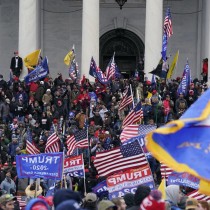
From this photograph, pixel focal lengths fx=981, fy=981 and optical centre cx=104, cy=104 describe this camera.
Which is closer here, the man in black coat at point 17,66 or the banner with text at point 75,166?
the banner with text at point 75,166

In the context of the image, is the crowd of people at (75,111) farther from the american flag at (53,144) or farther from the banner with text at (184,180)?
the banner with text at (184,180)

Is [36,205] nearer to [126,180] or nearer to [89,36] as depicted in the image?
[126,180]

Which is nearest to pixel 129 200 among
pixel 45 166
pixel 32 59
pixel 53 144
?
pixel 45 166

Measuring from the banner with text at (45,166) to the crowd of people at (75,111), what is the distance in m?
→ 6.32

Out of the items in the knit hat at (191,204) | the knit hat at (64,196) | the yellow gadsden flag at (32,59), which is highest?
the yellow gadsden flag at (32,59)

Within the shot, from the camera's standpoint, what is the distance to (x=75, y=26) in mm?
51156

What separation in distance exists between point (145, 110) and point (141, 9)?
19.6 metres

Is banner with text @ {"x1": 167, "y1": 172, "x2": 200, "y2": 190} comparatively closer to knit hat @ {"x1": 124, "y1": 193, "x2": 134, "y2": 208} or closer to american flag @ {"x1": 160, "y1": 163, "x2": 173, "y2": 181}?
american flag @ {"x1": 160, "y1": 163, "x2": 173, "y2": 181}

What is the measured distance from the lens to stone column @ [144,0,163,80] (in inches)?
1633

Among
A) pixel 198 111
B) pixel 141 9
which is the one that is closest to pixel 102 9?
pixel 141 9

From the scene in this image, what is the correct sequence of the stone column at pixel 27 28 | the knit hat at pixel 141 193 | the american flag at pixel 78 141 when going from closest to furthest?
the knit hat at pixel 141 193 < the american flag at pixel 78 141 < the stone column at pixel 27 28

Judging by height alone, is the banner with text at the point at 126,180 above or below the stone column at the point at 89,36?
below

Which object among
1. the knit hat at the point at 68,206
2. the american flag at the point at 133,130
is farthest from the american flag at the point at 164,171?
the knit hat at the point at 68,206

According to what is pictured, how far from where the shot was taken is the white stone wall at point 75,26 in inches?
1984
